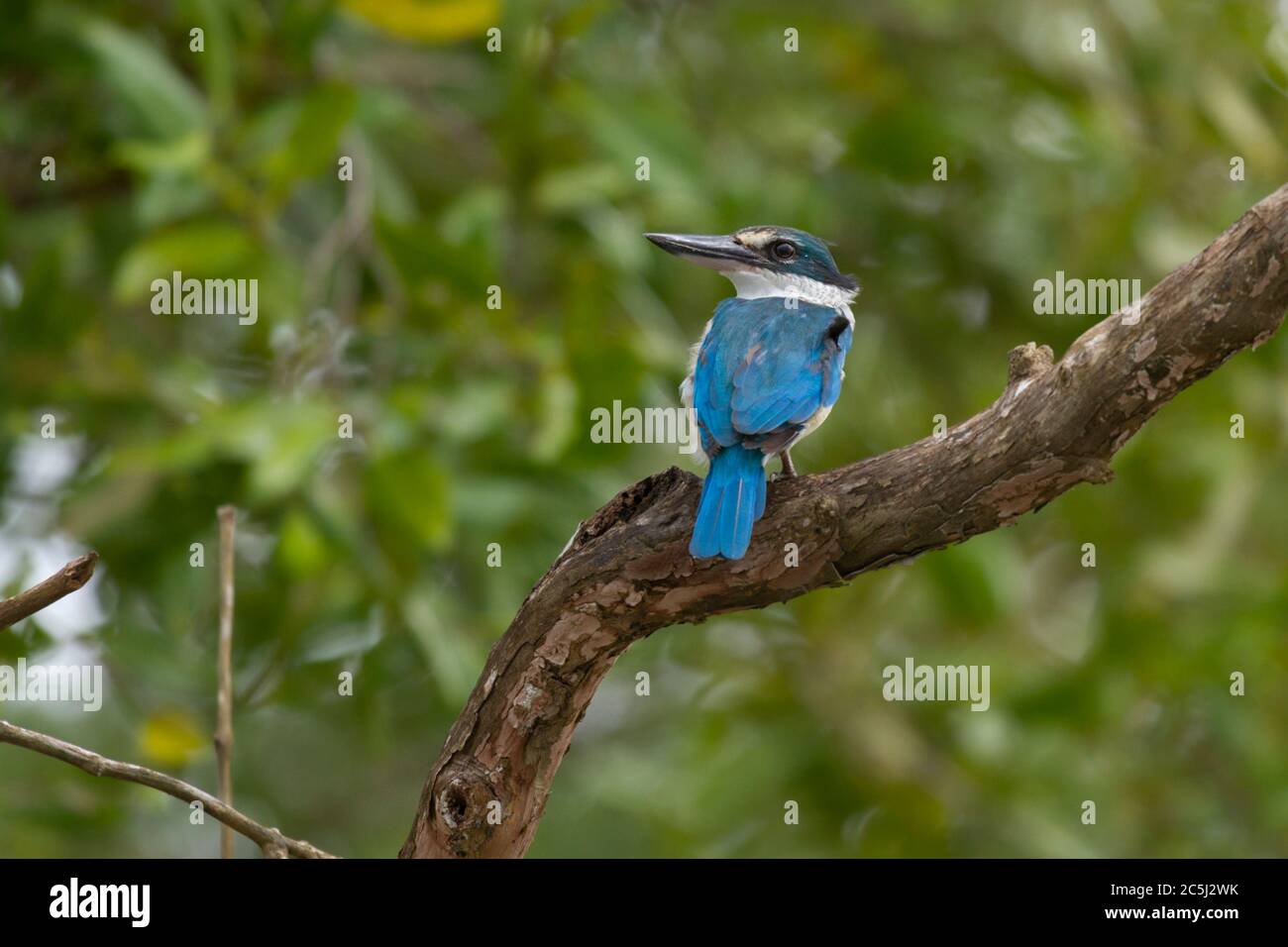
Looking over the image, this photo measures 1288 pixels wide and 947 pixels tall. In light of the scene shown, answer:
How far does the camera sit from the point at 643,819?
6.02 m

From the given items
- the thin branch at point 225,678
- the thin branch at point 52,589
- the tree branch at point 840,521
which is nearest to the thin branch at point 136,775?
the thin branch at point 52,589

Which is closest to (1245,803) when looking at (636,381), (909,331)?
(909,331)

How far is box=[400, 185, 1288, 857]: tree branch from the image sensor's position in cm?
243

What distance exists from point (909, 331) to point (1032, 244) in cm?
58

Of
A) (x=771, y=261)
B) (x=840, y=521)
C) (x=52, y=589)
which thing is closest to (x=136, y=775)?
(x=52, y=589)

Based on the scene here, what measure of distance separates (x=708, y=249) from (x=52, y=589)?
2445 millimetres

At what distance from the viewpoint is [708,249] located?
416 centimetres

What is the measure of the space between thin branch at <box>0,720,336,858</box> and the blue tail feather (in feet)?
2.72

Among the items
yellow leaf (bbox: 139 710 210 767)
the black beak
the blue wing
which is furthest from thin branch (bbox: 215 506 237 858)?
yellow leaf (bbox: 139 710 210 767)

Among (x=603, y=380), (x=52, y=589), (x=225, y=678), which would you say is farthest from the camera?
(x=603, y=380)

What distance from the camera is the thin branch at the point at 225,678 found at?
2674mm

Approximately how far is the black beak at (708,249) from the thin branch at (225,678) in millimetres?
1572

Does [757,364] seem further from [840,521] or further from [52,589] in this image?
[52,589]

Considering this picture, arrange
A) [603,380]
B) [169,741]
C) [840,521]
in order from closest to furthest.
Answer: [840,521] < [603,380] < [169,741]
